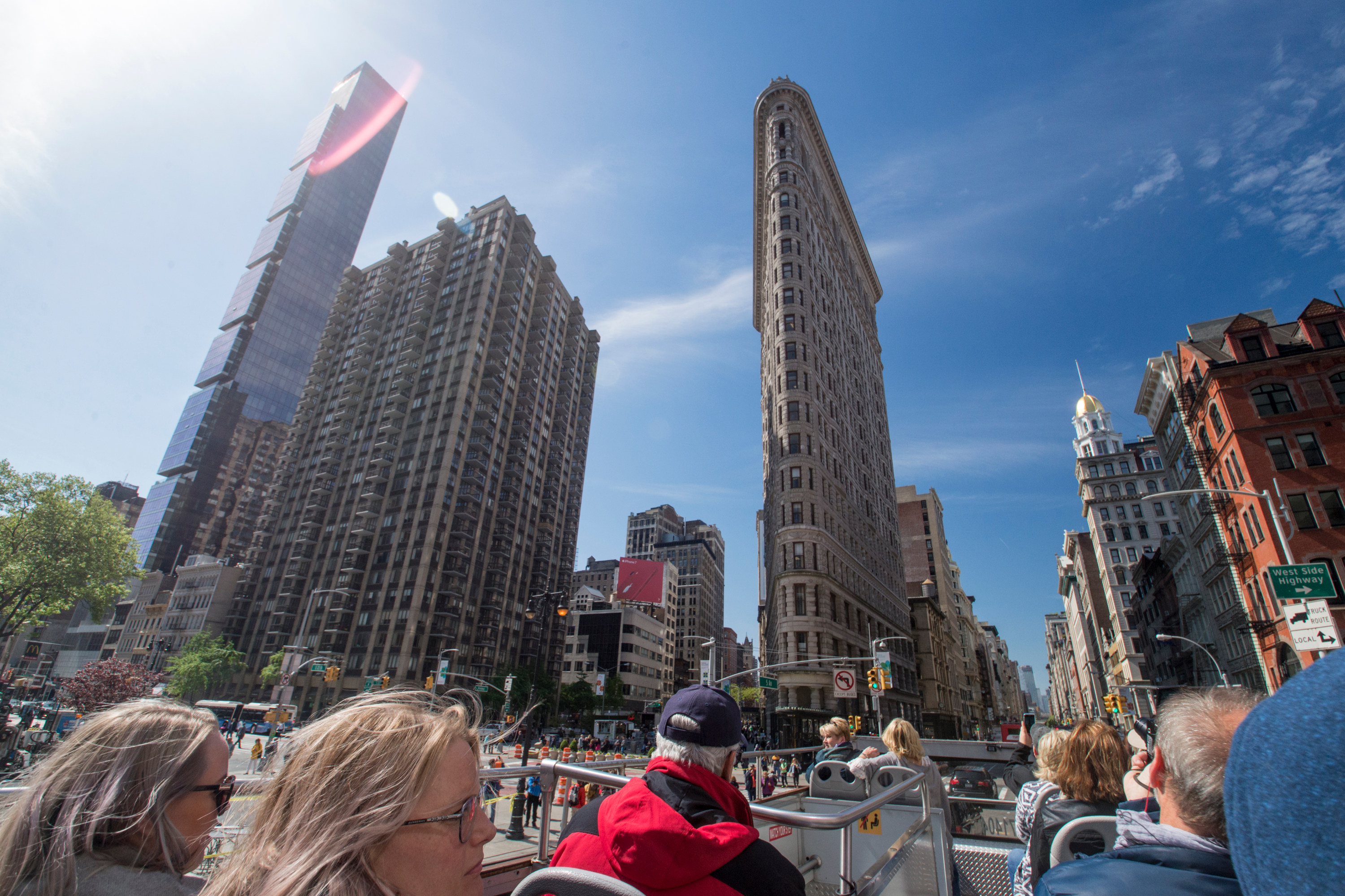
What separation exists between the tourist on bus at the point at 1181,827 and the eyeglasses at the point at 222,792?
123 inches

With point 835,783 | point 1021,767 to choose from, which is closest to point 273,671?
point 1021,767

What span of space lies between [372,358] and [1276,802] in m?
111

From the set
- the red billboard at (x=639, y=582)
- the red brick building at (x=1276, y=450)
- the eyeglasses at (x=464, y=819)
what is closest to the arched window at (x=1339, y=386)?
the red brick building at (x=1276, y=450)

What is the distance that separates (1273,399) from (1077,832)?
45.0m

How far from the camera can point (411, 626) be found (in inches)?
2768

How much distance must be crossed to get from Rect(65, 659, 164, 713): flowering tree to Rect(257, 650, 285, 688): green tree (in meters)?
25.3

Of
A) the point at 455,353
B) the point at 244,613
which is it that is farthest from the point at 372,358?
the point at 244,613

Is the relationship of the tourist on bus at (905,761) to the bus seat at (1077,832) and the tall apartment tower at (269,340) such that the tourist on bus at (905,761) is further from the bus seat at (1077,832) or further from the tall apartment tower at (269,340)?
the tall apartment tower at (269,340)

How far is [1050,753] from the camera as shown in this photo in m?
4.83

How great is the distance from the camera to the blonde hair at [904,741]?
6777mm

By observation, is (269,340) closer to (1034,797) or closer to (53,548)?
(53,548)

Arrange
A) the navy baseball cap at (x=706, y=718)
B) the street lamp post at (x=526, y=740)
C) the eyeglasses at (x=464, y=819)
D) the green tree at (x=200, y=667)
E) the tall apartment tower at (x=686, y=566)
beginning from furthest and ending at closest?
the tall apartment tower at (x=686, y=566)
the green tree at (x=200, y=667)
the street lamp post at (x=526, y=740)
the navy baseball cap at (x=706, y=718)
the eyeglasses at (x=464, y=819)

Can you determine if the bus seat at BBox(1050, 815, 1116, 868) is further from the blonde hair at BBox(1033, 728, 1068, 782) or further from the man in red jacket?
the man in red jacket

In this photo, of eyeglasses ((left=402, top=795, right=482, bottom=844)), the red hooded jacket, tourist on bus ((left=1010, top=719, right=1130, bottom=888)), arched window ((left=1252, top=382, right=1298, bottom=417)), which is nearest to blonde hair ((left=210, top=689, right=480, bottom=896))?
eyeglasses ((left=402, top=795, right=482, bottom=844))
